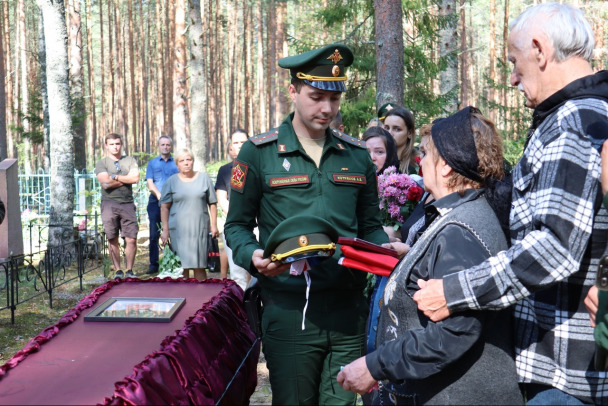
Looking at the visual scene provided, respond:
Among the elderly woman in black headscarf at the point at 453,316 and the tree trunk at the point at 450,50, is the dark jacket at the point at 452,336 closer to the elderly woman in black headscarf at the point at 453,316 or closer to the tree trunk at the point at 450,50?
the elderly woman in black headscarf at the point at 453,316

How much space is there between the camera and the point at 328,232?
2736 mm

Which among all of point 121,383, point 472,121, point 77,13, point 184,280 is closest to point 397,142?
point 184,280

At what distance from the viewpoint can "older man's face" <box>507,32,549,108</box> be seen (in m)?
2.17

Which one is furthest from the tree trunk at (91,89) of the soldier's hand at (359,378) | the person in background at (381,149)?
the soldier's hand at (359,378)

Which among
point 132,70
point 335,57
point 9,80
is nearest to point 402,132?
point 335,57

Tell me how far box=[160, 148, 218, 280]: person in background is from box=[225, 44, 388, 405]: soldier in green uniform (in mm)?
5221

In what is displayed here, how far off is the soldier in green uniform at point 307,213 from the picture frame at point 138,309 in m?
0.53

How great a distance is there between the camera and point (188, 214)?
27.3ft

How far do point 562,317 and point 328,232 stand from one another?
100 centimetres

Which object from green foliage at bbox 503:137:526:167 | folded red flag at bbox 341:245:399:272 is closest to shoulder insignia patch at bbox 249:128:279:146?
folded red flag at bbox 341:245:399:272

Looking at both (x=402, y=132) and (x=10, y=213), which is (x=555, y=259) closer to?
(x=402, y=132)

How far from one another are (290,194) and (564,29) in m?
1.43

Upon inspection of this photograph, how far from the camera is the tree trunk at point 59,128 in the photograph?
10.6 m

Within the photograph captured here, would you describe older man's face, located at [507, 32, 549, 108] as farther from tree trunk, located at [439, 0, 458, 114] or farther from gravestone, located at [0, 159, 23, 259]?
tree trunk, located at [439, 0, 458, 114]
